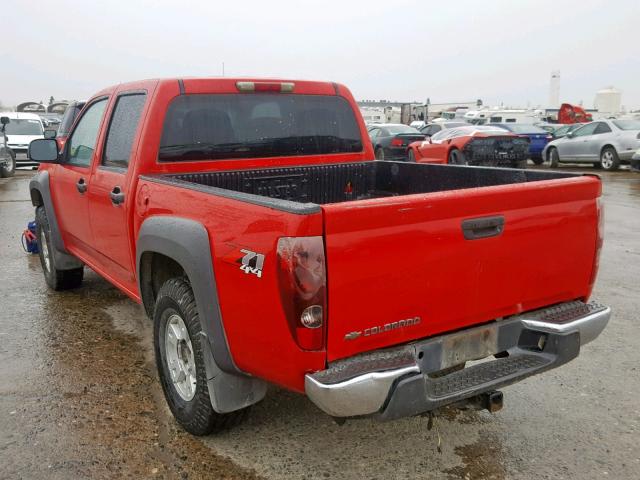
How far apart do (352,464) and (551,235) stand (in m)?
1.48

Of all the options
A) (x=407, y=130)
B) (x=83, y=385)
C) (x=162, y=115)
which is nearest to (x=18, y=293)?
(x=83, y=385)

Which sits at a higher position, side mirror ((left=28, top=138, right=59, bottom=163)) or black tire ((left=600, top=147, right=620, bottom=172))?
side mirror ((left=28, top=138, right=59, bottom=163))

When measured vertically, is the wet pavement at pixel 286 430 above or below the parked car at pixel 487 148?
below

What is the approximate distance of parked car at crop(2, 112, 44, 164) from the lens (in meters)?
19.4

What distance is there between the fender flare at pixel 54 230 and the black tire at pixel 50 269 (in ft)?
0.28

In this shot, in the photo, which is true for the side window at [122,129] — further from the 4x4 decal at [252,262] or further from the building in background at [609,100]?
the building in background at [609,100]

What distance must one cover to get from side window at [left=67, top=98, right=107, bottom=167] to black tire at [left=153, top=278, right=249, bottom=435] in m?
1.80

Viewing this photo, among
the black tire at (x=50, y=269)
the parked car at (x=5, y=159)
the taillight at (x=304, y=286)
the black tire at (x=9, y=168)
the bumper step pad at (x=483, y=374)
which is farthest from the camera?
the black tire at (x=9, y=168)

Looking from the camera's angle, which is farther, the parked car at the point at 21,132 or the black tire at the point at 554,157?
the black tire at the point at 554,157

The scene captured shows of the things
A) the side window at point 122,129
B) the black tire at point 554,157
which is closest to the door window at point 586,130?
the black tire at point 554,157

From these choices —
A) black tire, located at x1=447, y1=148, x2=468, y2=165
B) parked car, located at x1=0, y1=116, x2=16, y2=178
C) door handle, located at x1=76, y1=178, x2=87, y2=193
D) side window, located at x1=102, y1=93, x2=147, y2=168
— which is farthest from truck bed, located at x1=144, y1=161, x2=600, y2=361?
parked car, located at x1=0, y1=116, x2=16, y2=178

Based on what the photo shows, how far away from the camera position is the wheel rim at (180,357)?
327 cm

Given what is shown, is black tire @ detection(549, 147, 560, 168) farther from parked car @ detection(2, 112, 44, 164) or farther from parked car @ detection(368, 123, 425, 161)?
parked car @ detection(2, 112, 44, 164)

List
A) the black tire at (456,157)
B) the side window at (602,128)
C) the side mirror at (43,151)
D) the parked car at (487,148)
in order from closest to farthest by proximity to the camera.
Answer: the side mirror at (43,151), the parked car at (487,148), the black tire at (456,157), the side window at (602,128)
